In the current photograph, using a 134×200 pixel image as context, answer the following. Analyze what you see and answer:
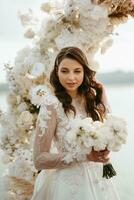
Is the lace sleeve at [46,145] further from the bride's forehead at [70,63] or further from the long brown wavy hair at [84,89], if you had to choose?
the bride's forehead at [70,63]

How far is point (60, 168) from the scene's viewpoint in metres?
3.25

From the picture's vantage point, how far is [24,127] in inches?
159

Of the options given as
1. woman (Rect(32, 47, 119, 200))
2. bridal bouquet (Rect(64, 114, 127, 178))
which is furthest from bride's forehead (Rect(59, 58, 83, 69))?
bridal bouquet (Rect(64, 114, 127, 178))

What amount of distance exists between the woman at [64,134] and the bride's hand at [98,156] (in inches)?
0.4

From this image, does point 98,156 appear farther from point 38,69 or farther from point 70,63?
point 38,69

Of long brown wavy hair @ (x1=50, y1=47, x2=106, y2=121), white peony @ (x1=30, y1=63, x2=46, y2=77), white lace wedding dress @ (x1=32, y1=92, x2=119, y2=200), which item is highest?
white peony @ (x1=30, y1=63, x2=46, y2=77)

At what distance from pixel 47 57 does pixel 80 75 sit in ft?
2.19

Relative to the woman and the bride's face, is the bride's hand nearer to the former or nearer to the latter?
the woman

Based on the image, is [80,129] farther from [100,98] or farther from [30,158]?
[30,158]

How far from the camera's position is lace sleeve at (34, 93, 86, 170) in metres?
3.18

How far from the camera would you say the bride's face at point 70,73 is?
3.36 m

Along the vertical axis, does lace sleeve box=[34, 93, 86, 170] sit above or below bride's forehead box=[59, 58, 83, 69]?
below

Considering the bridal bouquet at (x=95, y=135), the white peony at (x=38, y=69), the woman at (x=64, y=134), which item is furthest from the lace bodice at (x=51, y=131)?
the white peony at (x=38, y=69)

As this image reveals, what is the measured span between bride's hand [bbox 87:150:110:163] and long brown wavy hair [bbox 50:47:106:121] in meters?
0.34
